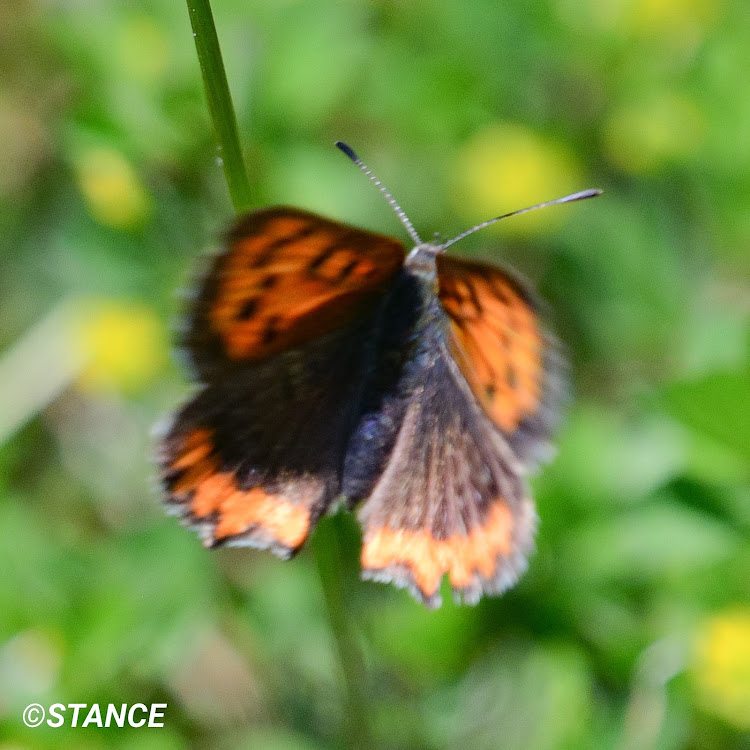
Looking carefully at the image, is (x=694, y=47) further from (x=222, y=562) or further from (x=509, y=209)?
(x=222, y=562)

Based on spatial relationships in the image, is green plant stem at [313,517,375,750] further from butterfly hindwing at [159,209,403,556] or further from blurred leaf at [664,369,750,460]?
blurred leaf at [664,369,750,460]

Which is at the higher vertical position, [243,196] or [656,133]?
[243,196]

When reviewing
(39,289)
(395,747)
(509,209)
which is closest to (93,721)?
(395,747)

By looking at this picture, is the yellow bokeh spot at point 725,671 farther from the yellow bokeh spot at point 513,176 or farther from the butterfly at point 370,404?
the yellow bokeh spot at point 513,176

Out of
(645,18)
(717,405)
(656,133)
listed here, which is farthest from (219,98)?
(645,18)

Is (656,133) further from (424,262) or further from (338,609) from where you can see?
(338,609)

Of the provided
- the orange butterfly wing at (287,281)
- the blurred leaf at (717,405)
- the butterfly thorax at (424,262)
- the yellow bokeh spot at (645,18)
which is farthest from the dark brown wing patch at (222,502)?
the yellow bokeh spot at (645,18)
